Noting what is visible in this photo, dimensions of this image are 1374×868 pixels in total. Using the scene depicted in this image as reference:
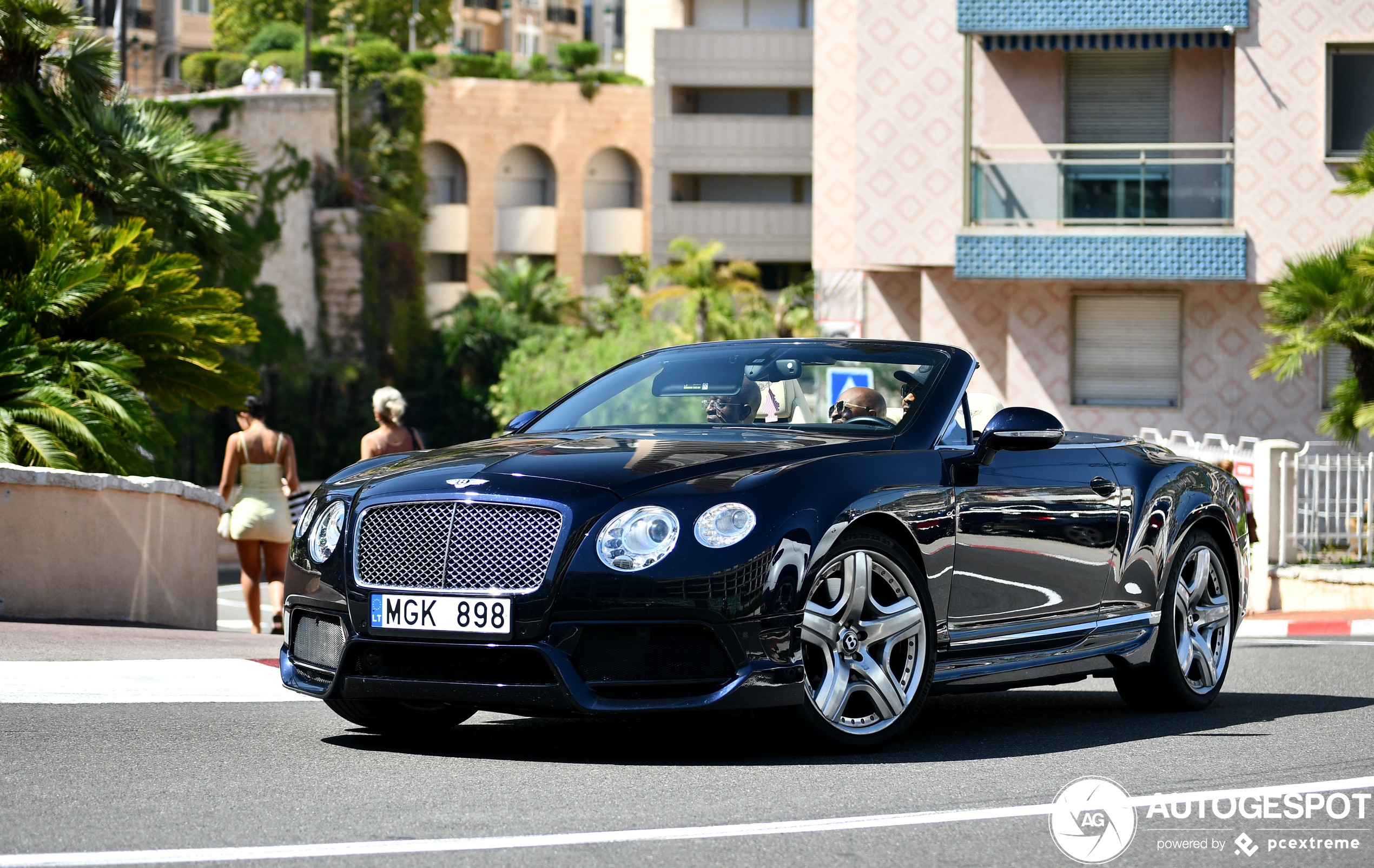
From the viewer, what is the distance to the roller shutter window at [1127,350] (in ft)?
92.7

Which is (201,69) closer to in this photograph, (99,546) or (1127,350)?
(1127,350)

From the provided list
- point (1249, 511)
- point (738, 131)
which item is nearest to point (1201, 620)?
point (1249, 511)

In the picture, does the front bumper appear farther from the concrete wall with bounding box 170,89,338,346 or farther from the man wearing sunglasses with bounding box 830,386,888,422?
the concrete wall with bounding box 170,89,338,346

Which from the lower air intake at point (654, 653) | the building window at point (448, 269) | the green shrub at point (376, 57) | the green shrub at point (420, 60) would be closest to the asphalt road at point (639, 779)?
the lower air intake at point (654, 653)

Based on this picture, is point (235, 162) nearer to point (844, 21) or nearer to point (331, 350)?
point (844, 21)

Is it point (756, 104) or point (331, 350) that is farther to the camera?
point (756, 104)

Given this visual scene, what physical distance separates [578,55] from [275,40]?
42.8 feet

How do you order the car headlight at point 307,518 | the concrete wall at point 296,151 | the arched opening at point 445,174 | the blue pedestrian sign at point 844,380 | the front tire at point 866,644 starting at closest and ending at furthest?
the front tire at point 866,644, the car headlight at point 307,518, the blue pedestrian sign at point 844,380, the concrete wall at point 296,151, the arched opening at point 445,174

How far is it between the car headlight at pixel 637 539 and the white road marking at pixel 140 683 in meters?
2.76

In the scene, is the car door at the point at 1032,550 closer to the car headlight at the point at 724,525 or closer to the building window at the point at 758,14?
the car headlight at the point at 724,525

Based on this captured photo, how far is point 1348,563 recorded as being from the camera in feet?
61.2

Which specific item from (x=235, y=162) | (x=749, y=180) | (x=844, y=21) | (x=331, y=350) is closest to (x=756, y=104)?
(x=749, y=180)

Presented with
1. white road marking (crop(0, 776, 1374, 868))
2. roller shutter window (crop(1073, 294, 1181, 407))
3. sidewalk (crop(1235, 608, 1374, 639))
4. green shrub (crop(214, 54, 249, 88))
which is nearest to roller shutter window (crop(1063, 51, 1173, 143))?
roller shutter window (crop(1073, 294, 1181, 407))

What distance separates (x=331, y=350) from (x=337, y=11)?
26669mm
